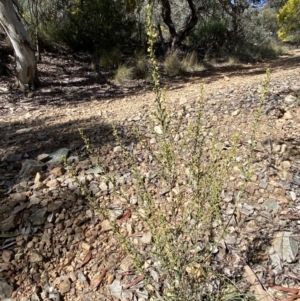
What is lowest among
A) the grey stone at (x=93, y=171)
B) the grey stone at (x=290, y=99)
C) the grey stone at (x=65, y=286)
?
the grey stone at (x=65, y=286)

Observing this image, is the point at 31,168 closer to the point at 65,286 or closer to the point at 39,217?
the point at 39,217

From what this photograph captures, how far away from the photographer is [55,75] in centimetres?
684

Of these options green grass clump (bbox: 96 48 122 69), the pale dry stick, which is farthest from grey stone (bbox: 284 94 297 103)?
green grass clump (bbox: 96 48 122 69)

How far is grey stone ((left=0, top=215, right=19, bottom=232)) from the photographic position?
2.20 meters

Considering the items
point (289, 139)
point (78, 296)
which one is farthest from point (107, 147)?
point (289, 139)

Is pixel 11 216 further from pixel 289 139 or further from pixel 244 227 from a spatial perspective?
pixel 289 139

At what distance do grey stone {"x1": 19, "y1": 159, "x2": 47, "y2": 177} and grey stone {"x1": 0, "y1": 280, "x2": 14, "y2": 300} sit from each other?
110 centimetres

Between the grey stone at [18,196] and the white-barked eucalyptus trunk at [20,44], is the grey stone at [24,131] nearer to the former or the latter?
the grey stone at [18,196]

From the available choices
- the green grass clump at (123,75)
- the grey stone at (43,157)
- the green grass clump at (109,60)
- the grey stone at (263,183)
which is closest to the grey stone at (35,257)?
the grey stone at (43,157)

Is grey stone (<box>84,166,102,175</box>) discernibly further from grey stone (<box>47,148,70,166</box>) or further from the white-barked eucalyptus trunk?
the white-barked eucalyptus trunk

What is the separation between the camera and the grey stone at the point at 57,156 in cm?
287

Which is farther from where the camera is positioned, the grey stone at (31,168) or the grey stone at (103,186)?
the grey stone at (31,168)

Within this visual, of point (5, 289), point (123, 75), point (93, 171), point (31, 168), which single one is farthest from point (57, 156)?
point (123, 75)

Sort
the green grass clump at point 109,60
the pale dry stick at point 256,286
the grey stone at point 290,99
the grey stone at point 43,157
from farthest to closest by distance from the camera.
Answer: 1. the green grass clump at point 109,60
2. the grey stone at point 290,99
3. the grey stone at point 43,157
4. the pale dry stick at point 256,286
